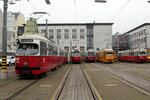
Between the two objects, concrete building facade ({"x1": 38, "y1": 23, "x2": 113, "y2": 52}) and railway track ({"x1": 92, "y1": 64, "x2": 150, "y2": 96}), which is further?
concrete building facade ({"x1": 38, "y1": 23, "x2": 113, "y2": 52})

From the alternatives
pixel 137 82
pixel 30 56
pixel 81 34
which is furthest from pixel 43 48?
pixel 81 34

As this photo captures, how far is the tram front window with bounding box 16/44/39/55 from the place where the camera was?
40.2ft

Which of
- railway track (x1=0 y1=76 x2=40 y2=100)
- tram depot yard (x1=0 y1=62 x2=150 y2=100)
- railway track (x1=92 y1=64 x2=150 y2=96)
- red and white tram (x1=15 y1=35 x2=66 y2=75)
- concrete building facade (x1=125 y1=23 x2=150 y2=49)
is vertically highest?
concrete building facade (x1=125 y1=23 x2=150 y2=49)

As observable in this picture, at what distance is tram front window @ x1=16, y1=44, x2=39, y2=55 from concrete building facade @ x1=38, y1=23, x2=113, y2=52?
54166 millimetres

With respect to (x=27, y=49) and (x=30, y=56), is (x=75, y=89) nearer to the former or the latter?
(x=30, y=56)

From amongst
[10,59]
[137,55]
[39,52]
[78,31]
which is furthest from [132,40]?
[39,52]

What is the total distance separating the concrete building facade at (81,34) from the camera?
220ft

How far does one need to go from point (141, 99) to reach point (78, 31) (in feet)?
204

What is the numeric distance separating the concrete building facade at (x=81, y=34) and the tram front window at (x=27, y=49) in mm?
54166

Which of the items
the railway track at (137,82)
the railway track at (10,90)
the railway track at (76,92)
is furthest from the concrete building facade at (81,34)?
the railway track at (10,90)

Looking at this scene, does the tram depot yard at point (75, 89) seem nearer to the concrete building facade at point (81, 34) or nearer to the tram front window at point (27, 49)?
the tram front window at point (27, 49)

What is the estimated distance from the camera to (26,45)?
12555mm

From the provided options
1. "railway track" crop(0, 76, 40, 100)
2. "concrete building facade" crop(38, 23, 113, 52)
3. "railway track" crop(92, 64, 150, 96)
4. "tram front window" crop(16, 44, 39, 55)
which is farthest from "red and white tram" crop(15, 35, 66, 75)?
"concrete building facade" crop(38, 23, 113, 52)

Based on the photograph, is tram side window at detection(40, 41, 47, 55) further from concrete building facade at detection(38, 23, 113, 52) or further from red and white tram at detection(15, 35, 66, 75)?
concrete building facade at detection(38, 23, 113, 52)
